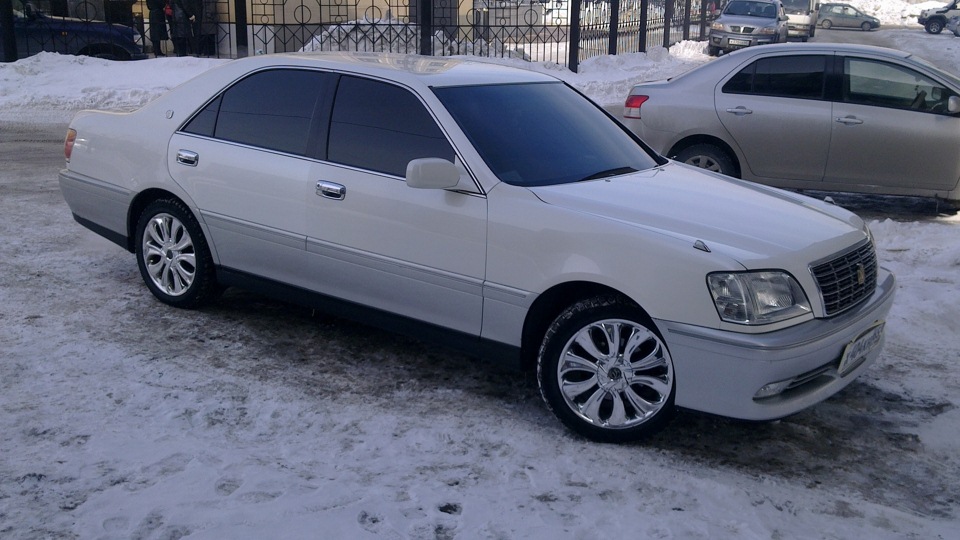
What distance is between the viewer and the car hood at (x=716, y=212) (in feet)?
14.0

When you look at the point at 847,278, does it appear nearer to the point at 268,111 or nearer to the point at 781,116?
the point at 268,111

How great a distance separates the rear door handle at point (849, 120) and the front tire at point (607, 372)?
5.53m

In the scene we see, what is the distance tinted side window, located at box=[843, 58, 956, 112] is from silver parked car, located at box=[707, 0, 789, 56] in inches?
826

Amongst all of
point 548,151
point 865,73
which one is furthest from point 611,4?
point 548,151

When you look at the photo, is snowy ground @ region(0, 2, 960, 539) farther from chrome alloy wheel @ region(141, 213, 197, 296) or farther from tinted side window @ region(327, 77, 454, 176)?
tinted side window @ region(327, 77, 454, 176)

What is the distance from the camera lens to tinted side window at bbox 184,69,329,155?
17.9 ft

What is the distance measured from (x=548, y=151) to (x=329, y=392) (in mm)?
1662

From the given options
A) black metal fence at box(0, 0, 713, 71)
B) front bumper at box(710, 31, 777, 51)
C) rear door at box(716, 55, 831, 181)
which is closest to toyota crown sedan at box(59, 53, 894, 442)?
rear door at box(716, 55, 831, 181)

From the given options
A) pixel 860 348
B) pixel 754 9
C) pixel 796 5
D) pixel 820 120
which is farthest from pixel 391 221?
pixel 796 5

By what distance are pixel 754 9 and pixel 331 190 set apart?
2856 cm

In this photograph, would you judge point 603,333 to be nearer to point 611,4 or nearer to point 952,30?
point 611,4

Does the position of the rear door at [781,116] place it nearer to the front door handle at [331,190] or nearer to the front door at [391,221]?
the front door at [391,221]

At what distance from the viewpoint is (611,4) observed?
894 inches

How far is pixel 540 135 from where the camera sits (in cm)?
525
